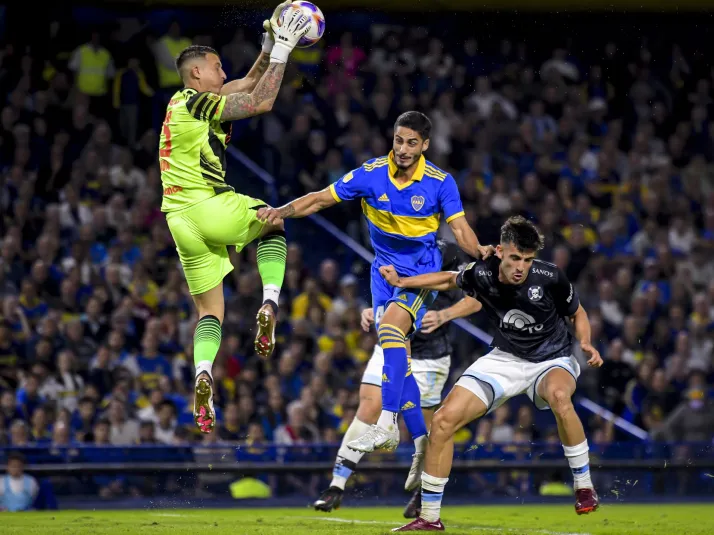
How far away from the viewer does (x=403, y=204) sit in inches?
363

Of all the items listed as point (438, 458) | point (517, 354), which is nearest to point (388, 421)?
point (438, 458)

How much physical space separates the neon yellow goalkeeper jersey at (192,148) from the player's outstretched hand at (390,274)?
130 centimetres

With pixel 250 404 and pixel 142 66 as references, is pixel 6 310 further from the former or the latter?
pixel 142 66

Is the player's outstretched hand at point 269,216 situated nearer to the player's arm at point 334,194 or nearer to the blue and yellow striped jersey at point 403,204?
the player's arm at point 334,194

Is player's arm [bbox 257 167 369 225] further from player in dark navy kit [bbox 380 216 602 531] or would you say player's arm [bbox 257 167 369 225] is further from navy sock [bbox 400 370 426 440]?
navy sock [bbox 400 370 426 440]

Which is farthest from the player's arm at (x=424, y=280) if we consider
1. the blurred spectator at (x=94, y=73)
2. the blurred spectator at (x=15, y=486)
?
the blurred spectator at (x=94, y=73)

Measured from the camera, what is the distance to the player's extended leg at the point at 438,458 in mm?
8281

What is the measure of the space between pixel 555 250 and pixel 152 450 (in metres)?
5.77

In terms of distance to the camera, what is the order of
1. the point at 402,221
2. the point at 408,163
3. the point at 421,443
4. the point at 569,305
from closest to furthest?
the point at 569,305 < the point at 408,163 < the point at 402,221 < the point at 421,443

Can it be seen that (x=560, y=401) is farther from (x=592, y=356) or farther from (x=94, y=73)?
(x=94, y=73)

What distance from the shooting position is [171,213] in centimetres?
892

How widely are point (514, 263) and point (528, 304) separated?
37 centimetres

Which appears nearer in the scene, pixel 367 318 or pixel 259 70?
pixel 259 70

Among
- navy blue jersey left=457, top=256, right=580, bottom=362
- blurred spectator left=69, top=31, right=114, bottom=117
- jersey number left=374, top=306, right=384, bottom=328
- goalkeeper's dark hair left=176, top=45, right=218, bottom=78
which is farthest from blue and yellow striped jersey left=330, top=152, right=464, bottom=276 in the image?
blurred spectator left=69, top=31, right=114, bottom=117
